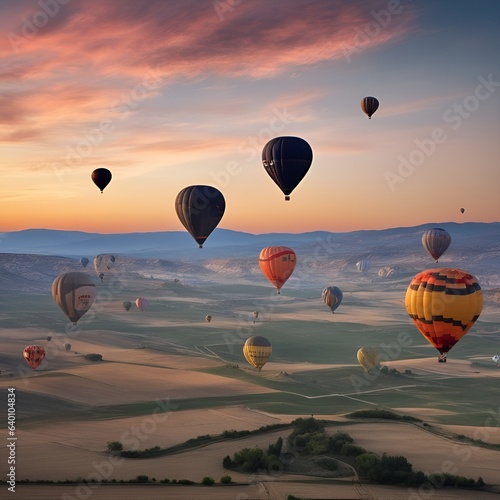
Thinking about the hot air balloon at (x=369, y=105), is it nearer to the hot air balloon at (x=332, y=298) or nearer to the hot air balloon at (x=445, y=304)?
the hot air balloon at (x=445, y=304)

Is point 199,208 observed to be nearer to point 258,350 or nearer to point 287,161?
point 287,161

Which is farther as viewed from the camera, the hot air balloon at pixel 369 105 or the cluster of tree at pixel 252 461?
the hot air balloon at pixel 369 105

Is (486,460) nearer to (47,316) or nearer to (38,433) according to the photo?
(38,433)

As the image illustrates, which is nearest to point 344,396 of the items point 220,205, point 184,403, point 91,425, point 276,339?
point 184,403

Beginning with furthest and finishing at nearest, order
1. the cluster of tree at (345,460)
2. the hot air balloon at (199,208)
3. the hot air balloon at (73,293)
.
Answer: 1. the hot air balloon at (73,293)
2. the hot air balloon at (199,208)
3. the cluster of tree at (345,460)

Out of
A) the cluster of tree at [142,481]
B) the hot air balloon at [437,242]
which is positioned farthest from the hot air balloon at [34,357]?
the hot air balloon at [437,242]

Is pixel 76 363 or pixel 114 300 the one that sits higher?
pixel 114 300

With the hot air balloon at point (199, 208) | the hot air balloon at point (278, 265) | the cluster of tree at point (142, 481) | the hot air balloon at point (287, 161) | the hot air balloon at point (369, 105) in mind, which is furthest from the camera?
the hot air balloon at point (278, 265)
